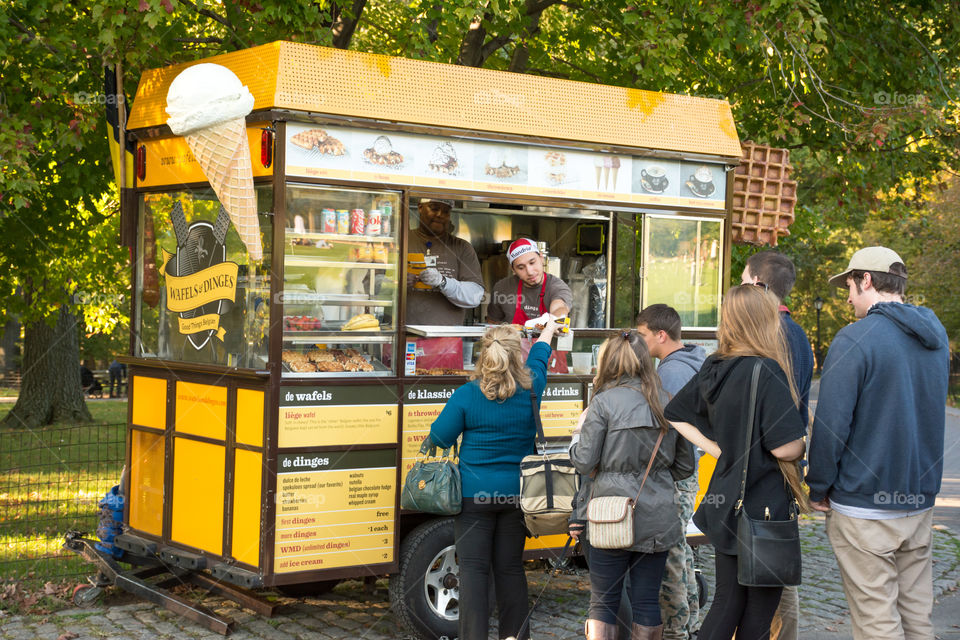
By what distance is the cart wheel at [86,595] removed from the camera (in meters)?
6.53

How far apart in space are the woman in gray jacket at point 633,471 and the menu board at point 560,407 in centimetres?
189

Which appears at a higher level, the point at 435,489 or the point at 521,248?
the point at 521,248

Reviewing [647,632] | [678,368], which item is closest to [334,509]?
[647,632]

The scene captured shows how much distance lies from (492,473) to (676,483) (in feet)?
3.23

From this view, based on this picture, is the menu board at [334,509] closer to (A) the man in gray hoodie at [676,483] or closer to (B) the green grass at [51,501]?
(A) the man in gray hoodie at [676,483]

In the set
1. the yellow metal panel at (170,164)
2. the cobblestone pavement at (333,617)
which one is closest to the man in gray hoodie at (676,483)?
the cobblestone pavement at (333,617)

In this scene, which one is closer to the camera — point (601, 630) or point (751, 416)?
point (751, 416)

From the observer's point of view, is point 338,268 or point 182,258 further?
point 182,258

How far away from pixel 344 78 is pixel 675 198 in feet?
8.57

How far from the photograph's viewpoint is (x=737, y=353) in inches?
163

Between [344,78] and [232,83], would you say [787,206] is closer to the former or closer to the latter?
[344,78]

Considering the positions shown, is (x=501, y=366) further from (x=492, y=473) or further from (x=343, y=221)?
(x=343, y=221)

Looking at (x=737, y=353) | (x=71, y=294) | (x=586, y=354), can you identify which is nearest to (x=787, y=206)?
(x=586, y=354)

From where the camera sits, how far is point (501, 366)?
502cm
